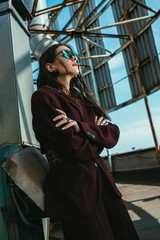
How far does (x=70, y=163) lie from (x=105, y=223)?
1.45ft

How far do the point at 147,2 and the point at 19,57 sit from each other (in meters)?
10.9

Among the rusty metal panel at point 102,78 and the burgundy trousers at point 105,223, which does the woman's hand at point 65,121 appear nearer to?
the burgundy trousers at point 105,223

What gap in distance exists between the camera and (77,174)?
58.2 inches

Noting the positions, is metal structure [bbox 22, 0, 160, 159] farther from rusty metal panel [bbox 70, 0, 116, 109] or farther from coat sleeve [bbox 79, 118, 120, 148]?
coat sleeve [bbox 79, 118, 120, 148]

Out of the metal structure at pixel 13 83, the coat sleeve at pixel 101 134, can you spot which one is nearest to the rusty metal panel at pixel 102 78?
the metal structure at pixel 13 83

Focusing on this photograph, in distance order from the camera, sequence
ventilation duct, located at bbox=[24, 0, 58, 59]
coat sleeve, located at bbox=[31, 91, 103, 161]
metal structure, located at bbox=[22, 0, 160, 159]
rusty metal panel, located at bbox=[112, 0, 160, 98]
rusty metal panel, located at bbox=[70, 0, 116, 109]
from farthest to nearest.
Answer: rusty metal panel, located at bbox=[70, 0, 116, 109] → rusty metal panel, located at bbox=[112, 0, 160, 98] → metal structure, located at bbox=[22, 0, 160, 159] → ventilation duct, located at bbox=[24, 0, 58, 59] → coat sleeve, located at bbox=[31, 91, 103, 161]

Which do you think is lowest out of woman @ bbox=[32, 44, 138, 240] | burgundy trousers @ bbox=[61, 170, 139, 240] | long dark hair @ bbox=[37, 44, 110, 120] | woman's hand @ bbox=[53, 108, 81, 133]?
burgundy trousers @ bbox=[61, 170, 139, 240]

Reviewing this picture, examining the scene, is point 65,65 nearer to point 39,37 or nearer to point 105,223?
point 105,223

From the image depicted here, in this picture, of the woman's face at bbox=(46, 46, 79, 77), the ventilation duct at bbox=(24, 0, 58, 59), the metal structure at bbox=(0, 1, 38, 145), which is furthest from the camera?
the ventilation duct at bbox=(24, 0, 58, 59)

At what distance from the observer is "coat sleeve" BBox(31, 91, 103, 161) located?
58.6 inches

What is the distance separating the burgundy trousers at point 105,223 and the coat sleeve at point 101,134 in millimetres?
232

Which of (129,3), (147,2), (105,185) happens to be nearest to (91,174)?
(105,185)

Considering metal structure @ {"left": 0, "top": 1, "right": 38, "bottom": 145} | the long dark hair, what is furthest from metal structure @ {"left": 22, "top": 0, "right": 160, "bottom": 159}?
the long dark hair

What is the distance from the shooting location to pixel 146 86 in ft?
37.1
